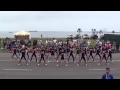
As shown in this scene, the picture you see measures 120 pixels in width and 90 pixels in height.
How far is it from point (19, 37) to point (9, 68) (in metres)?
14.1

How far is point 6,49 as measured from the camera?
30.8 m

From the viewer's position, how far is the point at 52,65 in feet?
66.2

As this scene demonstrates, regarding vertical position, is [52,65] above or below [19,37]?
below
